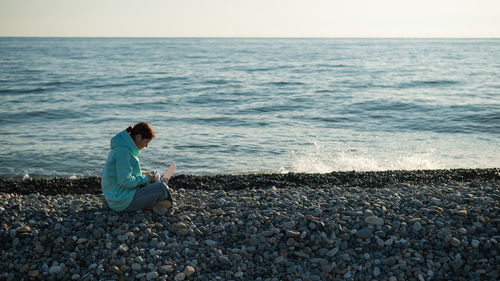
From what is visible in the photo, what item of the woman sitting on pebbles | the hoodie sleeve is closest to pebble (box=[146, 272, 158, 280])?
the woman sitting on pebbles

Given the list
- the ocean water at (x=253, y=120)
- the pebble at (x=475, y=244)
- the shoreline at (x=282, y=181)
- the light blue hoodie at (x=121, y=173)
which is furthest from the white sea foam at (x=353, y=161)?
the pebble at (x=475, y=244)

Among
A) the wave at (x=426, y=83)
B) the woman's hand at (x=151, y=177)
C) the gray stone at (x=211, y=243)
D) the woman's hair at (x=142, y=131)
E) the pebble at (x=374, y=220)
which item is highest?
the woman's hair at (x=142, y=131)

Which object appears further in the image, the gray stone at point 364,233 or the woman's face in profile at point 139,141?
the woman's face in profile at point 139,141

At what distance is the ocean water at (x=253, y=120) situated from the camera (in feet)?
41.1

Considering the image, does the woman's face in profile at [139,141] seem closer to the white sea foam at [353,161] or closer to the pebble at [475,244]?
the pebble at [475,244]

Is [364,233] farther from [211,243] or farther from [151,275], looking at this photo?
[151,275]

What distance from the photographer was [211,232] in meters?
5.89

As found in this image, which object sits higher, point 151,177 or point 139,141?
point 139,141

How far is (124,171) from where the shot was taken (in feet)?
19.5

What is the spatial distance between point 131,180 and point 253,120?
13.0 metres

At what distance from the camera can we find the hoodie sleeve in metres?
5.88

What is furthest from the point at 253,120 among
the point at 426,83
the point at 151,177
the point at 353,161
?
the point at 426,83

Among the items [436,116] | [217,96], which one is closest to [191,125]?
[217,96]

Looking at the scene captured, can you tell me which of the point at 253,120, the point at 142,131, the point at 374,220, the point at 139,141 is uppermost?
the point at 142,131
